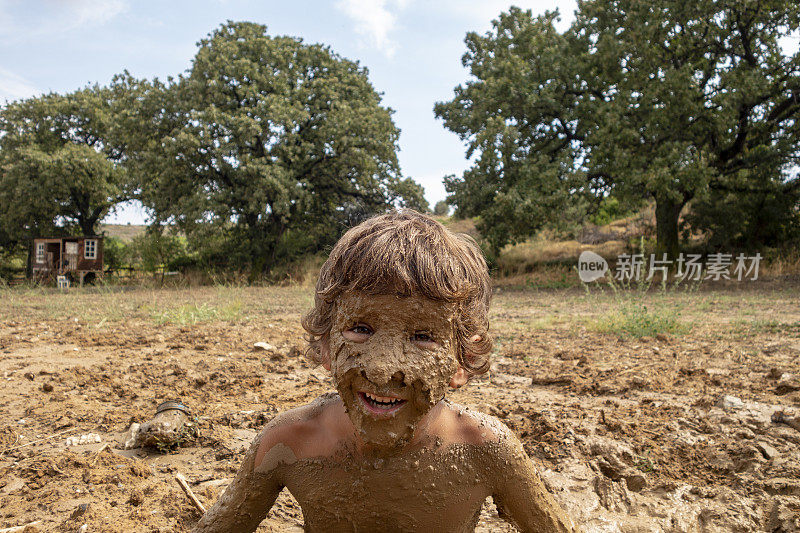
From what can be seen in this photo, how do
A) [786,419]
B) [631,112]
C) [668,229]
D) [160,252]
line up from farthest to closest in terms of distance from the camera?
[160,252], [668,229], [631,112], [786,419]

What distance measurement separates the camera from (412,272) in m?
1.32

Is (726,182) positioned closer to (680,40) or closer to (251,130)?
(680,40)

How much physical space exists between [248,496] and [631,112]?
14453 mm

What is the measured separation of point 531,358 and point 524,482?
3528 mm

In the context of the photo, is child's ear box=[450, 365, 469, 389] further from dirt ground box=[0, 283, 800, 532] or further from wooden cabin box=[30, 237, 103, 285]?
wooden cabin box=[30, 237, 103, 285]

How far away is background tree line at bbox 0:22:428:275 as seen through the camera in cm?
1677

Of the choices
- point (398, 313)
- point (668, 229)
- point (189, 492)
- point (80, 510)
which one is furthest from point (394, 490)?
point (668, 229)

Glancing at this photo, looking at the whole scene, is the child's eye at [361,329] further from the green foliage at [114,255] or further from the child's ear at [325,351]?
the green foliage at [114,255]

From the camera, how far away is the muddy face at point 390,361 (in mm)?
1239

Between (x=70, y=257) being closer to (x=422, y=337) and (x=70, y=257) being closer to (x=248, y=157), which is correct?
(x=248, y=157)

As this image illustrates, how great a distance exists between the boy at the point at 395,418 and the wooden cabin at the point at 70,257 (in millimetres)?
22866

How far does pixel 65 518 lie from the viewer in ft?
6.62

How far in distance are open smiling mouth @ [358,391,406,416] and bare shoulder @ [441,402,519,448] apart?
287mm

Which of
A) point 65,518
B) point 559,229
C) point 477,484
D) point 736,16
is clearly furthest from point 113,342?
point 736,16
